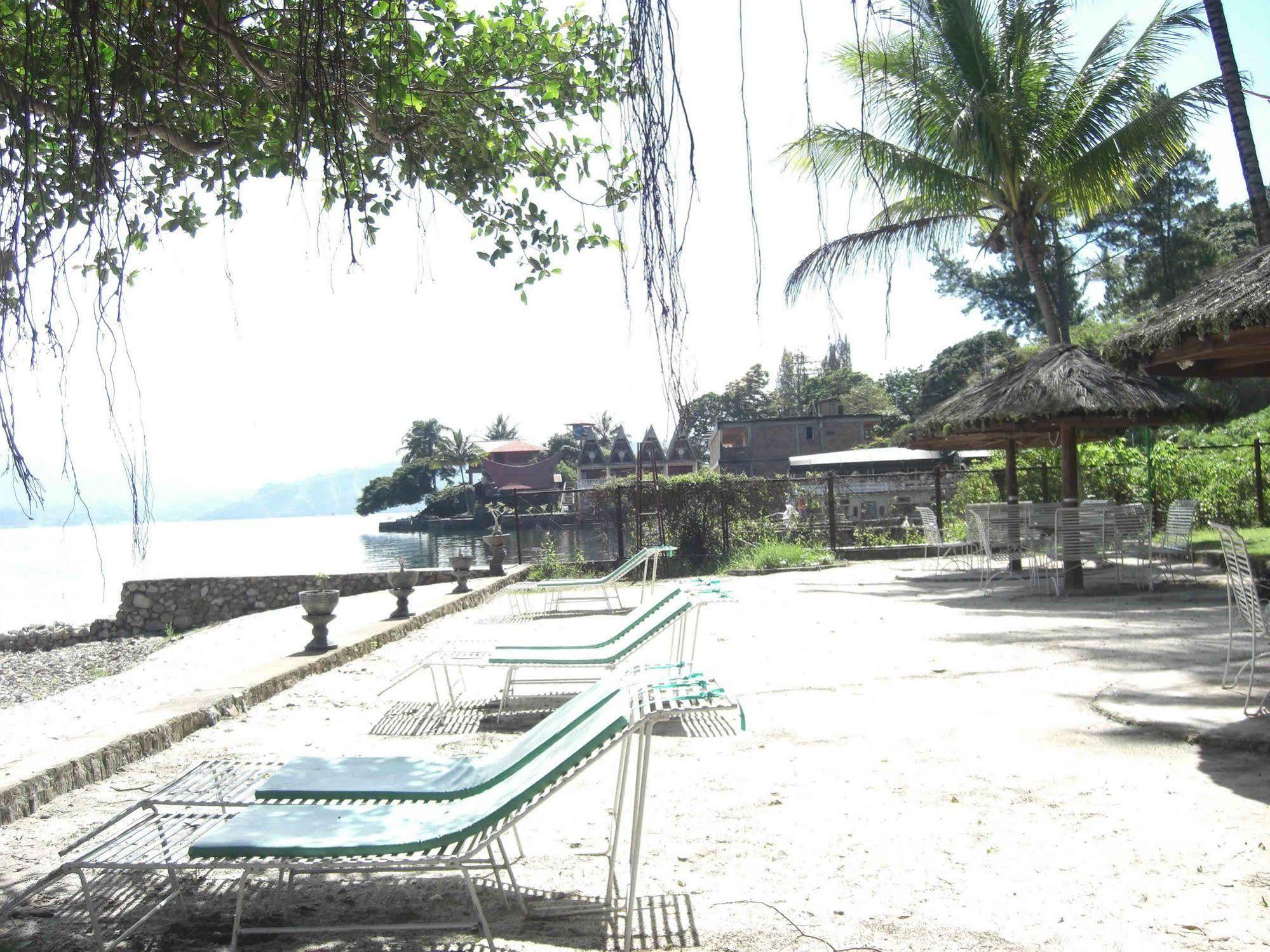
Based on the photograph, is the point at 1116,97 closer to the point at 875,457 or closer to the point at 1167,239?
the point at 875,457

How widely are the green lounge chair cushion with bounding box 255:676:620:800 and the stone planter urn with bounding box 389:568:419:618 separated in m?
7.63

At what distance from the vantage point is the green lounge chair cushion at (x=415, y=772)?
2.95 meters

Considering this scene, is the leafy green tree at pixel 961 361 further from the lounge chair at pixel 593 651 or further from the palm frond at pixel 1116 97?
the lounge chair at pixel 593 651

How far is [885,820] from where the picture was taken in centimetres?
378

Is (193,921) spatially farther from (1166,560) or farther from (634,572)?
(634,572)

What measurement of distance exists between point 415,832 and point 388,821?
161 mm

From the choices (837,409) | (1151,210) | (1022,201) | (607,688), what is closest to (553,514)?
(1022,201)

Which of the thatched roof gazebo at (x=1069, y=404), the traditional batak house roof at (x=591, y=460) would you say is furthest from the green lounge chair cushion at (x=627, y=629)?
the traditional batak house roof at (x=591, y=460)

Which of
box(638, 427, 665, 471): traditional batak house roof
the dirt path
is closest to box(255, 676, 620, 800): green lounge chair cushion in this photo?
the dirt path

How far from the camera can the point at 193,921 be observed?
3.01 metres

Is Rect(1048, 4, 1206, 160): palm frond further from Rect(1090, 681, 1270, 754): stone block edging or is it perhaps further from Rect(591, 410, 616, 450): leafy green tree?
Rect(591, 410, 616, 450): leafy green tree

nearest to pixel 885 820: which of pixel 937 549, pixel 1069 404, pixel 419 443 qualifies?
pixel 1069 404

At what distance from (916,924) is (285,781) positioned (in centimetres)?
192

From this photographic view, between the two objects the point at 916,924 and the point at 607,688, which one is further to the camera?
the point at 607,688
